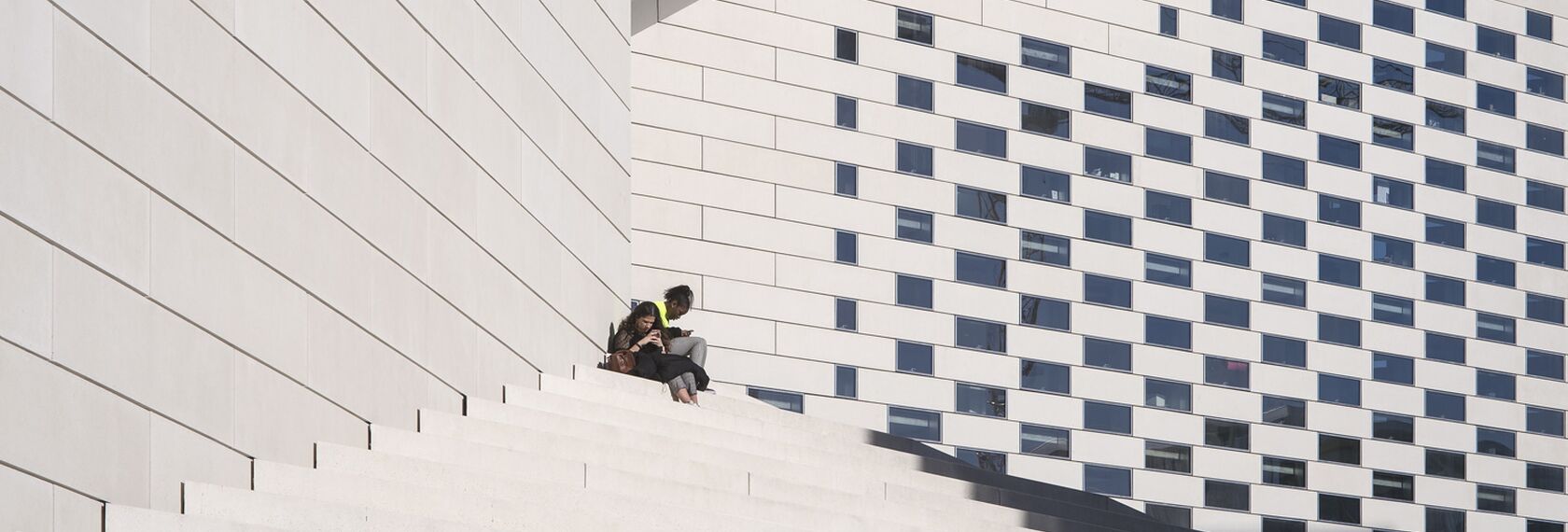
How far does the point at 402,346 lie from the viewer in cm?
1002

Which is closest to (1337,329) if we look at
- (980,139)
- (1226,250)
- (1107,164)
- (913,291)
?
(1226,250)

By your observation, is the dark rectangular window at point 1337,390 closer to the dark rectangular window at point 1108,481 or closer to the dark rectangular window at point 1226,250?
the dark rectangular window at point 1226,250

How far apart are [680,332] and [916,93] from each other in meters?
6.52

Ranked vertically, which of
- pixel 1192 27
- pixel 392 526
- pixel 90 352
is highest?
pixel 1192 27

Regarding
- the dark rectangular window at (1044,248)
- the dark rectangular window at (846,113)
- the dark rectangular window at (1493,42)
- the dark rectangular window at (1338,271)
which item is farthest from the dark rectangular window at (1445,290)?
the dark rectangular window at (846,113)

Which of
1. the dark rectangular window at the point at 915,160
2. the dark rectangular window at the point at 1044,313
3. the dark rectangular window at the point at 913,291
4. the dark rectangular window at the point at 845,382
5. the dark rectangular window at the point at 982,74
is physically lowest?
the dark rectangular window at the point at 845,382

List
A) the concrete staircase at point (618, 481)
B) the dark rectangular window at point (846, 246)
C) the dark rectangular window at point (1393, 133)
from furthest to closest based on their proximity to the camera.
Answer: the dark rectangular window at point (1393, 133), the dark rectangular window at point (846, 246), the concrete staircase at point (618, 481)

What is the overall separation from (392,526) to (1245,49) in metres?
16.7

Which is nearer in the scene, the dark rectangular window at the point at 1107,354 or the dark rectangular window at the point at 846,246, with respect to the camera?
the dark rectangular window at the point at 846,246

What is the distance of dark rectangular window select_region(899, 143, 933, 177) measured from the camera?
1984 cm

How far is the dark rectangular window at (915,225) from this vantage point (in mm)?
19766

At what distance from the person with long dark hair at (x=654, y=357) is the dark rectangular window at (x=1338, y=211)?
11.2m

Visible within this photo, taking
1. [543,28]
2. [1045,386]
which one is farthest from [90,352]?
[1045,386]

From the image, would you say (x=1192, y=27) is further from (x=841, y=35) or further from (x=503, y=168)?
(x=503, y=168)
